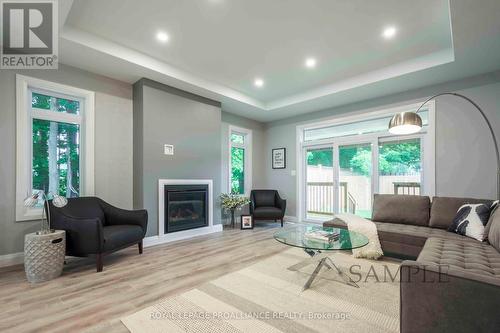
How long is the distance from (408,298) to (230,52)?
3.39 m

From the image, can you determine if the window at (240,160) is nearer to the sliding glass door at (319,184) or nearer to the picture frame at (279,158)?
the picture frame at (279,158)

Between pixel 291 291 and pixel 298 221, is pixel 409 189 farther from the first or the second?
pixel 291 291

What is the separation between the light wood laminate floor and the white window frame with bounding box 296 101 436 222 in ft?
7.79

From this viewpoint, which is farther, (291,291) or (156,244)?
(156,244)

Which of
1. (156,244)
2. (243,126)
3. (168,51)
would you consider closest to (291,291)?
(156,244)

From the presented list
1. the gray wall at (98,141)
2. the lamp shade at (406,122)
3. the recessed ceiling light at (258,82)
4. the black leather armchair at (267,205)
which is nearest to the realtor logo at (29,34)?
the gray wall at (98,141)

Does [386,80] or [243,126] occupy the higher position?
[386,80]

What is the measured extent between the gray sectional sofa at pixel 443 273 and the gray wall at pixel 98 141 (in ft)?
13.0

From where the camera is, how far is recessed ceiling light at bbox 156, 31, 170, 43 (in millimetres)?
2938

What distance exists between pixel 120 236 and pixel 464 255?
3601 mm

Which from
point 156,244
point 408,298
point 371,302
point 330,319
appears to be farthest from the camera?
point 156,244

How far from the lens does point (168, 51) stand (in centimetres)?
335

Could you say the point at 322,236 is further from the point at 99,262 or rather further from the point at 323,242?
the point at 99,262

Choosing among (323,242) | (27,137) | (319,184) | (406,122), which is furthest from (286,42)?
(27,137)
